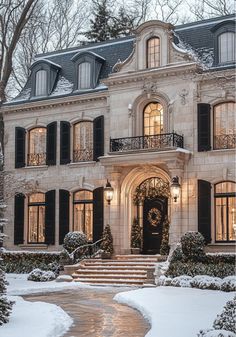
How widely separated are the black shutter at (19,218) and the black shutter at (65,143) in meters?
2.67

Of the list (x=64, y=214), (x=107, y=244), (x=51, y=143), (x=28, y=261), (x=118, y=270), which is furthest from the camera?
(x=51, y=143)

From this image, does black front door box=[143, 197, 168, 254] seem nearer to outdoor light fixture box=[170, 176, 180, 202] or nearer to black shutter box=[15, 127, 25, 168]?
outdoor light fixture box=[170, 176, 180, 202]

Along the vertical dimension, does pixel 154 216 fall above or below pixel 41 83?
below

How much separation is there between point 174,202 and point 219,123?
11.5 ft

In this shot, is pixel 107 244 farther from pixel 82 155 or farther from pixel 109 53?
pixel 109 53

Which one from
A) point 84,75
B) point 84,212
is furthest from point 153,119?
point 84,212

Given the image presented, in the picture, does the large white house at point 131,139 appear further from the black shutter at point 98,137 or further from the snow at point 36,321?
the snow at point 36,321

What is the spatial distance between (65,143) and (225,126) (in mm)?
7492

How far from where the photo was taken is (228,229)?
23.5m

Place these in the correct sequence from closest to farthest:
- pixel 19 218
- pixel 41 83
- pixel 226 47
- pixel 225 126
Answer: pixel 225 126 < pixel 226 47 < pixel 19 218 < pixel 41 83

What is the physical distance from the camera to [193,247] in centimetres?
2205

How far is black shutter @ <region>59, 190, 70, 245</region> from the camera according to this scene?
89.1 feet

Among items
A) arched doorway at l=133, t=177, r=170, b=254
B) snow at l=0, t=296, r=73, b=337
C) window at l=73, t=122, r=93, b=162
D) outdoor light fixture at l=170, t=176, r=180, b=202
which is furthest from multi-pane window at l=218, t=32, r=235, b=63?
snow at l=0, t=296, r=73, b=337

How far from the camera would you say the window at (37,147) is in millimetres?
28594
